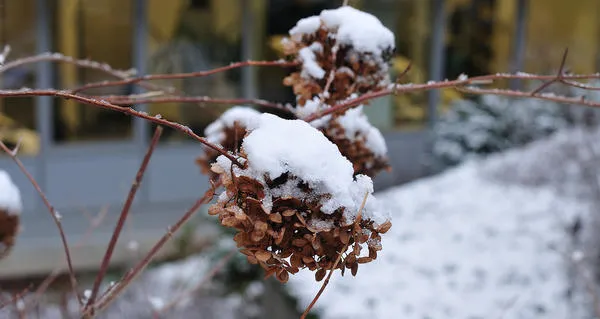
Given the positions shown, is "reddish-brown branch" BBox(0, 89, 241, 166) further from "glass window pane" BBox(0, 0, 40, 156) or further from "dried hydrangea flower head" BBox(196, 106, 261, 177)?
"glass window pane" BBox(0, 0, 40, 156)

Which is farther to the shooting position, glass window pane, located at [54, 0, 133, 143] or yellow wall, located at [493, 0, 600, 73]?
yellow wall, located at [493, 0, 600, 73]

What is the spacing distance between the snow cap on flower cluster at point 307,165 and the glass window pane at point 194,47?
6.56 m

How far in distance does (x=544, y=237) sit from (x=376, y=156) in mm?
3243

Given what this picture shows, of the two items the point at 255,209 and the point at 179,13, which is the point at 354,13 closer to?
the point at 255,209

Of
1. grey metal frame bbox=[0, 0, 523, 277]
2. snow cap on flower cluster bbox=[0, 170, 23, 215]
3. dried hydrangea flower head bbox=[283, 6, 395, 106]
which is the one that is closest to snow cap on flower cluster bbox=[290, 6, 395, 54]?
dried hydrangea flower head bbox=[283, 6, 395, 106]

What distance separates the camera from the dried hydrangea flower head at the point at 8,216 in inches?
58.3

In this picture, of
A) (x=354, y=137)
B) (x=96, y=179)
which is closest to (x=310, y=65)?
(x=354, y=137)

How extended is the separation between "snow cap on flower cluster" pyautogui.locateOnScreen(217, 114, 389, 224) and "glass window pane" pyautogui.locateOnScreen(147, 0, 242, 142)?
6563 millimetres

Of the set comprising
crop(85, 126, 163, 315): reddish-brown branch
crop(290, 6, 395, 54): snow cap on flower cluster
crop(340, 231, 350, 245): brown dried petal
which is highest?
crop(290, 6, 395, 54): snow cap on flower cluster

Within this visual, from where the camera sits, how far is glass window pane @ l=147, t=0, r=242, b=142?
24.6 ft

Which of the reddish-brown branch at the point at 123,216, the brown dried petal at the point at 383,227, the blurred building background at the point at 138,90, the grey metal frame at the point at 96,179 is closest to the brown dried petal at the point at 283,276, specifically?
the brown dried petal at the point at 383,227

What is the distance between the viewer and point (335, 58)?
4.16ft

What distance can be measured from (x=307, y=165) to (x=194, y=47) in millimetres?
7061

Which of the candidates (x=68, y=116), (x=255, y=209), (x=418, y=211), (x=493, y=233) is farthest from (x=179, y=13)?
(x=255, y=209)
